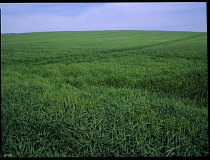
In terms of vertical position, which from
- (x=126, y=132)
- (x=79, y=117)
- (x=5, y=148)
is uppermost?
(x=79, y=117)

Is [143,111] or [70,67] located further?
[70,67]

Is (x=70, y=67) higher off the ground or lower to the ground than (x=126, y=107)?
higher

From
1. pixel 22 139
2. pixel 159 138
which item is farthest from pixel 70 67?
pixel 159 138

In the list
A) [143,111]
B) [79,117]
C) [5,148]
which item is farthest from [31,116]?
[143,111]

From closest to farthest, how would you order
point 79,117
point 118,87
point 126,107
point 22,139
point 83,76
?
point 22,139 < point 79,117 < point 126,107 < point 118,87 < point 83,76

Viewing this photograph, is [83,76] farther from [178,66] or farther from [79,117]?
[178,66]

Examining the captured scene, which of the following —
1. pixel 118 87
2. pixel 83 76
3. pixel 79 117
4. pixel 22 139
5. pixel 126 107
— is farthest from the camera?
pixel 83 76

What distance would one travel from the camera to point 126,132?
242 centimetres

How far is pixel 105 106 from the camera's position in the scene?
9.05 feet

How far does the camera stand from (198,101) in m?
2.80

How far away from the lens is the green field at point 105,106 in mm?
2297

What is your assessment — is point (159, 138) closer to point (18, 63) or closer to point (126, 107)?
point (126, 107)

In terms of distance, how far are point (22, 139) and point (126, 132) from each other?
1.45 meters

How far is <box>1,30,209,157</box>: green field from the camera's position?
7.54 feet
